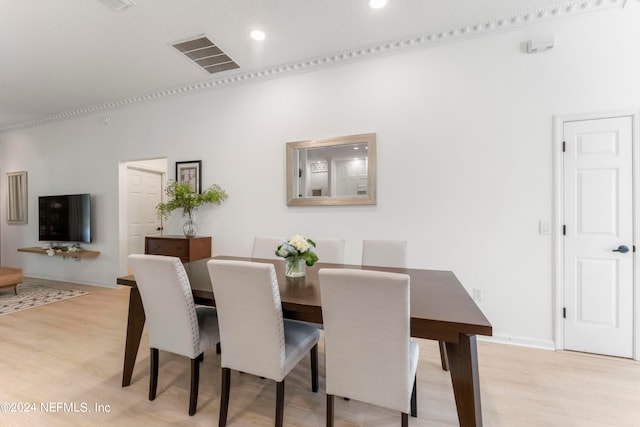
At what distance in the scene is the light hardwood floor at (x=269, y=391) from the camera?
1.72 metres

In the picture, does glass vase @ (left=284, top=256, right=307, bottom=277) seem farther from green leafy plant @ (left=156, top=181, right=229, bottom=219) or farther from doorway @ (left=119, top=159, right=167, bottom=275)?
doorway @ (left=119, top=159, right=167, bottom=275)

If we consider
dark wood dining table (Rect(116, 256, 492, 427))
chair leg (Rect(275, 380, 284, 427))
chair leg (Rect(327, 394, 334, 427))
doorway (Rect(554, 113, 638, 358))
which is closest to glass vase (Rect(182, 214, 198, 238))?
dark wood dining table (Rect(116, 256, 492, 427))

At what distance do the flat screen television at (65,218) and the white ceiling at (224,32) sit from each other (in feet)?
6.13

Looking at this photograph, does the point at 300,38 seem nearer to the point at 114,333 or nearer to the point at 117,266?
the point at 114,333

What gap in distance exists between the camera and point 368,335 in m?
→ 1.32

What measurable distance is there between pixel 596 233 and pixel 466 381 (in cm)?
218

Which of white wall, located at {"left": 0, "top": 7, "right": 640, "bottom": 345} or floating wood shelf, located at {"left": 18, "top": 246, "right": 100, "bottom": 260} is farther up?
white wall, located at {"left": 0, "top": 7, "right": 640, "bottom": 345}

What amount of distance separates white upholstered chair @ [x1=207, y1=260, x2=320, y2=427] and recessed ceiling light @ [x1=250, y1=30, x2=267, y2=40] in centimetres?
240

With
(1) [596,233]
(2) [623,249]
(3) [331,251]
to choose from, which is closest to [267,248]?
(3) [331,251]

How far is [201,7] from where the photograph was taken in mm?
2459

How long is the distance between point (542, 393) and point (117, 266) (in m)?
5.62

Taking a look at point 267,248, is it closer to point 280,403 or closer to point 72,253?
point 280,403

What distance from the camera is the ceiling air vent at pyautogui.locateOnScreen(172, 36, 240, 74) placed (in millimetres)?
3020

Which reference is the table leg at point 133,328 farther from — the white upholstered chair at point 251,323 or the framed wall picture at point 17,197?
the framed wall picture at point 17,197
